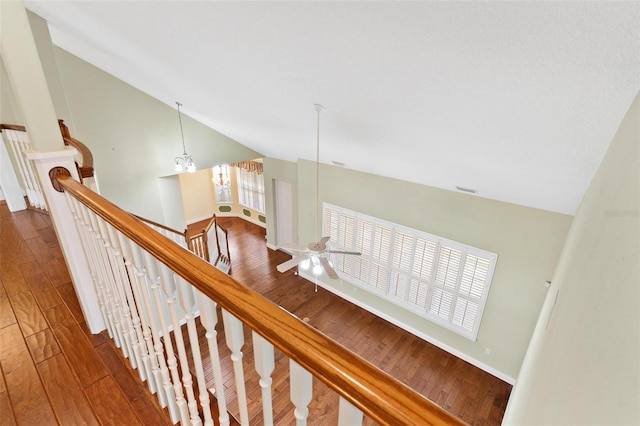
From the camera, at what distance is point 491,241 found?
4.31 meters

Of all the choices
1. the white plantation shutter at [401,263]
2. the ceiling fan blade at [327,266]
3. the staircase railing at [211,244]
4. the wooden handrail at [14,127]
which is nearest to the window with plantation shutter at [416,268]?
the white plantation shutter at [401,263]

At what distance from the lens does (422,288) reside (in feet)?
16.9

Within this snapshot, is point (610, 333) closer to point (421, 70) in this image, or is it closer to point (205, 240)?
Result: point (421, 70)

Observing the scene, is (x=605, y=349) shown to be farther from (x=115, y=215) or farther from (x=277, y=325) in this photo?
(x=115, y=215)

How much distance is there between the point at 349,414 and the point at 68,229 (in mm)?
1784

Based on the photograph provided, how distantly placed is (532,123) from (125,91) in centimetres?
567

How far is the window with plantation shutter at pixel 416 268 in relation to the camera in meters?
4.61

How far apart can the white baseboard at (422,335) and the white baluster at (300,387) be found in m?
5.33

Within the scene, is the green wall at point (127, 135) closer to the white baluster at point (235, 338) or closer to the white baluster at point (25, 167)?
the white baluster at point (25, 167)

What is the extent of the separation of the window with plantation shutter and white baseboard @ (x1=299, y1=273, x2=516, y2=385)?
40 centimetres

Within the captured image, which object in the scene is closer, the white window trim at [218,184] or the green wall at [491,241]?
the green wall at [491,241]

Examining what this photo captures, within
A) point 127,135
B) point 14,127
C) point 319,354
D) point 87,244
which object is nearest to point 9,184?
point 14,127

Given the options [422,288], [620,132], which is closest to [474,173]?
[620,132]

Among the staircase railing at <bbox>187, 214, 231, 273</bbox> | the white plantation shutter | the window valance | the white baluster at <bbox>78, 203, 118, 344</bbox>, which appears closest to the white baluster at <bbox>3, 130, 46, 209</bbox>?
the staircase railing at <bbox>187, 214, 231, 273</bbox>
